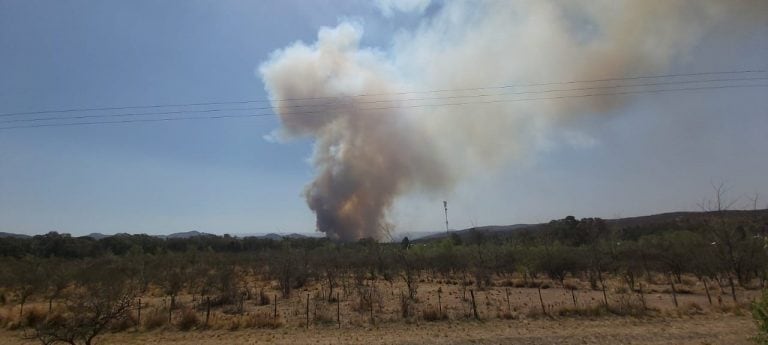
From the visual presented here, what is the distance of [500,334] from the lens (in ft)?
48.9

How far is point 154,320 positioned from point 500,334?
14287mm

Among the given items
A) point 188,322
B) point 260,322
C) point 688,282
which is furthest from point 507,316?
point 688,282

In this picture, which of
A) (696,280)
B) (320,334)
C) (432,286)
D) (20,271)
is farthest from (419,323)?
(20,271)

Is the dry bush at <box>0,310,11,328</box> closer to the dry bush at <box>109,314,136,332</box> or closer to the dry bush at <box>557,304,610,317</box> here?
the dry bush at <box>109,314,136,332</box>

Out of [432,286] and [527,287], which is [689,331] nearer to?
[527,287]

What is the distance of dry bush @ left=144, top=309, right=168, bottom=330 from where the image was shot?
17172 mm

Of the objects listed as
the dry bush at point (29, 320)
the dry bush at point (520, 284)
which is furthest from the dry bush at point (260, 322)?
the dry bush at point (520, 284)

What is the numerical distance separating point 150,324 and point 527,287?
2403 cm

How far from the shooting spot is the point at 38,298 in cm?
2669

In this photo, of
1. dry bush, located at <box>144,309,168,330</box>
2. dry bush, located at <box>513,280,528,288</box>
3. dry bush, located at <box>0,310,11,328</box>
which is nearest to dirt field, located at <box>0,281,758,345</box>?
dry bush, located at <box>144,309,168,330</box>

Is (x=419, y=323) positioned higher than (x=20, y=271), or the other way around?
(x=20, y=271)

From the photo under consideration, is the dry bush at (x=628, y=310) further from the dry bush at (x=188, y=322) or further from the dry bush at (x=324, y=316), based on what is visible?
the dry bush at (x=188, y=322)

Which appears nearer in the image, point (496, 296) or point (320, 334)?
point (320, 334)

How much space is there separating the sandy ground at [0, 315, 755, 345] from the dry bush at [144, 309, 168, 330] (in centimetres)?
71
